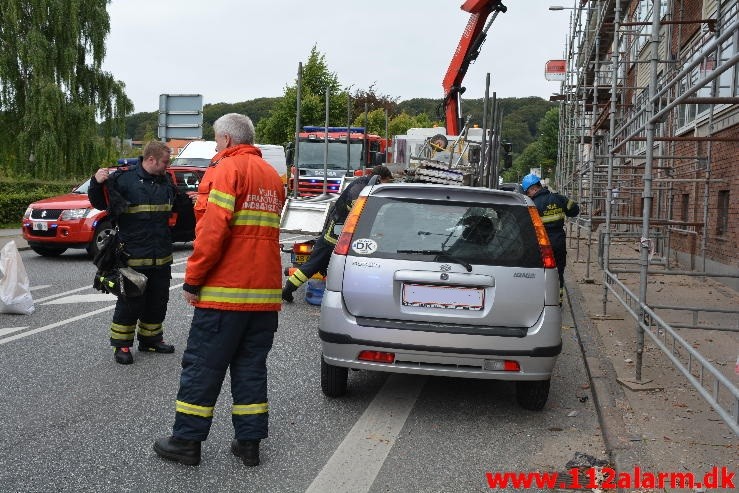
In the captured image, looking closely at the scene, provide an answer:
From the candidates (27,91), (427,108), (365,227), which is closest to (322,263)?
(365,227)

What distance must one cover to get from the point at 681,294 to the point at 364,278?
7417 mm

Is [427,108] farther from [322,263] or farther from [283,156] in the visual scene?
[322,263]

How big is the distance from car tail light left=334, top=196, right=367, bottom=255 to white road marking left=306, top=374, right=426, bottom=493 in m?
1.12

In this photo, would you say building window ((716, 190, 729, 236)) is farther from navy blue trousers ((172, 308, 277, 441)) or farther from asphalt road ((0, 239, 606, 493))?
navy blue trousers ((172, 308, 277, 441))

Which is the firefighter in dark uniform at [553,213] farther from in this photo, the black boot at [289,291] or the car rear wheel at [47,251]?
the car rear wheel at [47,251]

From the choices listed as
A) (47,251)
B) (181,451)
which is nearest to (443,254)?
(181,451)

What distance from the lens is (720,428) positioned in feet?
16.4

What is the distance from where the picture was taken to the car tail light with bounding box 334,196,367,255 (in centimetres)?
534

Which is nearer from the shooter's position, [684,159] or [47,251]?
[684,159]

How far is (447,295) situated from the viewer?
5.13m

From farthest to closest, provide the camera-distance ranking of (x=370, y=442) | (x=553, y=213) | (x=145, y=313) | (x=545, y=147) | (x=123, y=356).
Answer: (x=545, y=147)
(x=553, y=213)
(x=145, y=313)
(x=123, y=356)
(x=370, y=442)

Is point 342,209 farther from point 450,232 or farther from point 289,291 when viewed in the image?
point 450,232

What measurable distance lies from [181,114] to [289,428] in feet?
63.8

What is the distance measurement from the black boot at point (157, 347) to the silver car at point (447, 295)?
2224 mm
